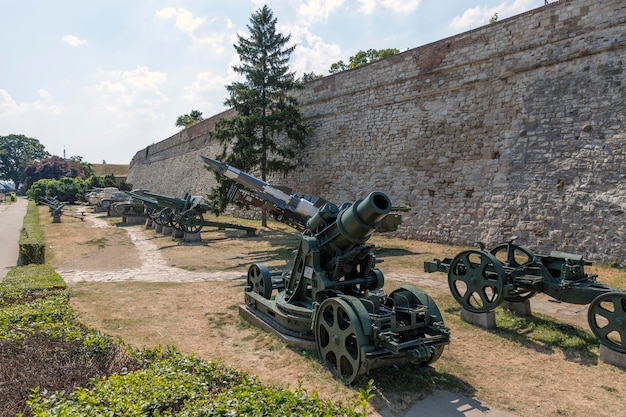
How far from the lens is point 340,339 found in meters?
4.10

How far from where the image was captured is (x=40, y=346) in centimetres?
411

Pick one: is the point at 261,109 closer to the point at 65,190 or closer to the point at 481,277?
the point at 481,277

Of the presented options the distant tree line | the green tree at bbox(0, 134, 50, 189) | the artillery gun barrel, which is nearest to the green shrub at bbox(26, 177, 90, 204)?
the distant tree line

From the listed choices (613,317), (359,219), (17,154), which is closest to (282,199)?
(359,219)

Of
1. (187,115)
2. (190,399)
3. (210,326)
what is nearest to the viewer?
(190,399)

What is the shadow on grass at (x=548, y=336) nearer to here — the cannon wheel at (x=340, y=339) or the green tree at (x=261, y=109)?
the cannon wheel at (x=340, y=339)

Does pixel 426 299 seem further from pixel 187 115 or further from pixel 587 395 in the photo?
pixel 187 115

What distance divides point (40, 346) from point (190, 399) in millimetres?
2118

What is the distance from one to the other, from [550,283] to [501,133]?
7.54 m

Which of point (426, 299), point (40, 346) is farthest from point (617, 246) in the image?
point (40, 346)

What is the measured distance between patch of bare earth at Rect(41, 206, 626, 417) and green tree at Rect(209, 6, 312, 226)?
7.34 meters

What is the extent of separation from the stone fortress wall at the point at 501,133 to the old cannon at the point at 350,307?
23.6ft

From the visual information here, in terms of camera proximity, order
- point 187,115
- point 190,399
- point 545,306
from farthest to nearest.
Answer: point 187,115, point 545,306, point 190,399

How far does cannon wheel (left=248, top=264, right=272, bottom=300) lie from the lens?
605 centimetres
